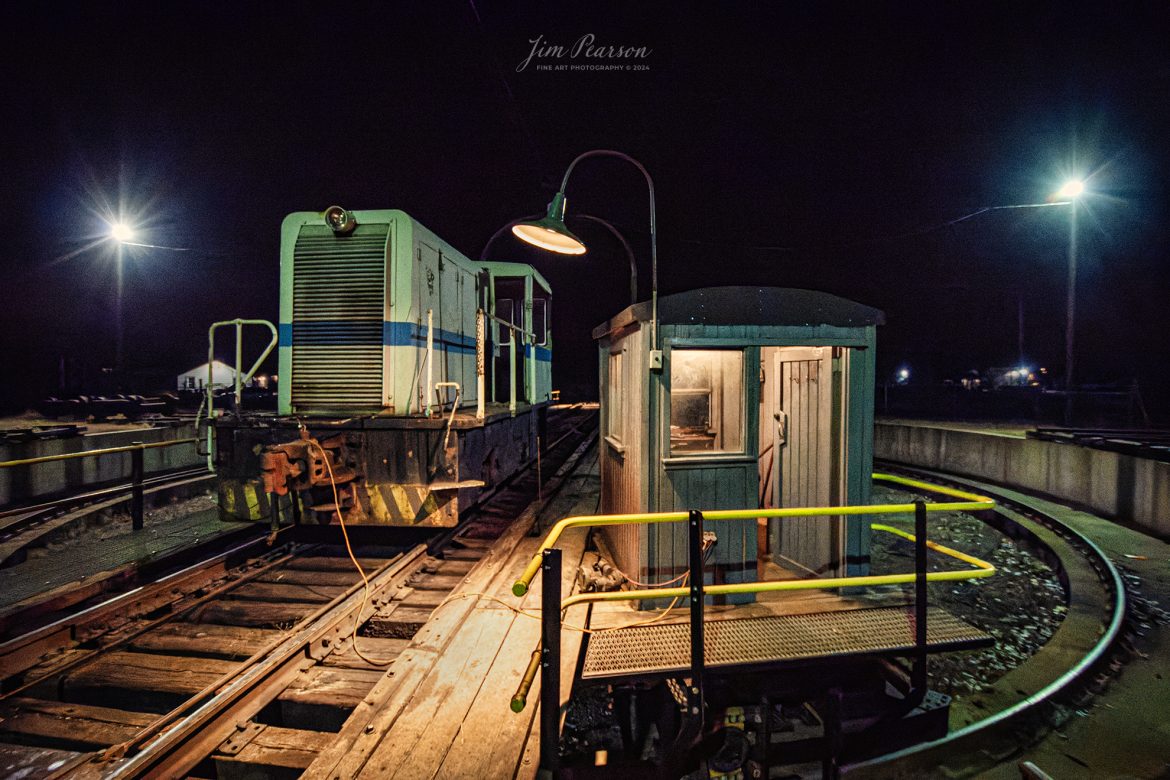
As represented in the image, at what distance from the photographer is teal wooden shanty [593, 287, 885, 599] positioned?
4.08 metres

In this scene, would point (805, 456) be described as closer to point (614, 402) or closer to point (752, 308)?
point (752, 308)

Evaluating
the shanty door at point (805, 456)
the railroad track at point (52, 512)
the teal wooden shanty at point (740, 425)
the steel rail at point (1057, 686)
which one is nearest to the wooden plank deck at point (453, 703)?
the teal wooden shanty at point (740, 425)

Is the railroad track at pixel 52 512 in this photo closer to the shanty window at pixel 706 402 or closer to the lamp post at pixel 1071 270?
the shanty window at pixel 706 402

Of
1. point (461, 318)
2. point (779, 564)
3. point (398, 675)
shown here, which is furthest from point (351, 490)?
point (779, 564)

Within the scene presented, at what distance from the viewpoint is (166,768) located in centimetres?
269

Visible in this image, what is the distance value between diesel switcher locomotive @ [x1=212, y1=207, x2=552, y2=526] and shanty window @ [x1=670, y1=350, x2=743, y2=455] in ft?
7.36

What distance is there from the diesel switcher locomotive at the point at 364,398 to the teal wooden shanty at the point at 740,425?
205cm

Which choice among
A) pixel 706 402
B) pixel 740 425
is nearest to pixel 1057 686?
pixel 740 425

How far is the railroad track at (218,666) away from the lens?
285 cm

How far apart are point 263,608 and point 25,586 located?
2.84 m

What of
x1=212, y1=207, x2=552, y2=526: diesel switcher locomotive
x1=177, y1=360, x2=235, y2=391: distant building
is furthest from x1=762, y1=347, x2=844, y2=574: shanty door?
x1=177, y1=360, x2=235, y2=391: distant building

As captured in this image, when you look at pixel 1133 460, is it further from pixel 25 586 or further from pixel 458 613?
pixel 25 586

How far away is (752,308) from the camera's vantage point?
4109mm

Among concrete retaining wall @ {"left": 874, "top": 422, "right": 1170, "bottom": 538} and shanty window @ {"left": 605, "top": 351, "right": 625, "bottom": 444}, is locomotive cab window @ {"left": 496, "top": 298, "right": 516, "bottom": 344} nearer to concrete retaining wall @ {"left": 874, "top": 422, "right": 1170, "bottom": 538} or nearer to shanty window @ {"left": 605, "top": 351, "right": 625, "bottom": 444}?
shanty window @ {"left": 605, "top": 351, "right": 625, "bottom": 444}
